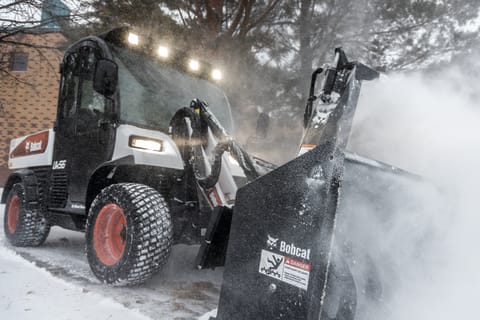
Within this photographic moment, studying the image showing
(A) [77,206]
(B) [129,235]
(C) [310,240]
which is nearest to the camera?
(C) [310,240]

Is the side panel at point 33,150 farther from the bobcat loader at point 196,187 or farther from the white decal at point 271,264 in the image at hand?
the white decal at point 271,264

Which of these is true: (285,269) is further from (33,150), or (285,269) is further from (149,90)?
(33,150)

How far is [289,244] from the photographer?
202cm

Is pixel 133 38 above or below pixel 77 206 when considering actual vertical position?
above

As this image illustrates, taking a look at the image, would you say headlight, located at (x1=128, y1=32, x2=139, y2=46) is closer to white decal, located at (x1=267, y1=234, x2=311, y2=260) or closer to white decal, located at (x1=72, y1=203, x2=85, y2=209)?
white decal, located at (x1=72, y1=203, x2=85, y2=209)

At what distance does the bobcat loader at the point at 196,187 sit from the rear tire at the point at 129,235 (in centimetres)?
1

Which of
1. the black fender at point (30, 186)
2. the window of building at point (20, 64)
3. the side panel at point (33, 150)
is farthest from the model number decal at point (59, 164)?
the window of building at point (20, 64)

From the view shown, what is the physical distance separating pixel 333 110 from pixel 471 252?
1275 millimetres

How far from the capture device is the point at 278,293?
1.99 meters

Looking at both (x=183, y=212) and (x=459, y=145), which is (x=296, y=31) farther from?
(x=183, y=212)

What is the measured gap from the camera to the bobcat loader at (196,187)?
1.98m

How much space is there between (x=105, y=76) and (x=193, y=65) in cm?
137

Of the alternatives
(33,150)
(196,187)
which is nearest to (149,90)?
(196,187)

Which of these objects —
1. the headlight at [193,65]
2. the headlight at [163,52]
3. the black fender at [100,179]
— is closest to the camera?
the black fender at [100,179]
